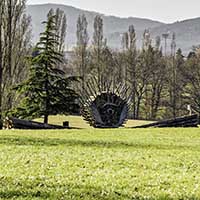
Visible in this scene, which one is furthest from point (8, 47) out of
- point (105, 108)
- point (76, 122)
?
point (76, 122)

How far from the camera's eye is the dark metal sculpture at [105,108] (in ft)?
89.5

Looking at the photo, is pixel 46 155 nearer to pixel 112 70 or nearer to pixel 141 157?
pixel 141 157

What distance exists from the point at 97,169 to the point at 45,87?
1684cm

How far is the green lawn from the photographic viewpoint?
7.31m

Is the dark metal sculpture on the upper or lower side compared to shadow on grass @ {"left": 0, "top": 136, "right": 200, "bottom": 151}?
upper

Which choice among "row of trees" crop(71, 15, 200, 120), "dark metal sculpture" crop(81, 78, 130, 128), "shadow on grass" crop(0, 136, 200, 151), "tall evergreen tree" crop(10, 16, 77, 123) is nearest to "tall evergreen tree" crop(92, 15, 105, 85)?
"row of trees" crop(71, 15, 200, 120)

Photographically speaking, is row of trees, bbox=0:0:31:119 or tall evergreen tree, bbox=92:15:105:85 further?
tall evergreen tree, bbox=92:15:105:85

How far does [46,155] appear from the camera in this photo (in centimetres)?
1155

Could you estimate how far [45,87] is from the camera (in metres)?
26.2

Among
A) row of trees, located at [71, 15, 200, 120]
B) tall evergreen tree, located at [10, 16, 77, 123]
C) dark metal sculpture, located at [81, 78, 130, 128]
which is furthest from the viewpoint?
row of trees, located at [71, 15, 200, 120]

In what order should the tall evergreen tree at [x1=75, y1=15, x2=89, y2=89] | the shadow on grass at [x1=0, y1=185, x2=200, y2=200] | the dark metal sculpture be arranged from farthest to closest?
the tall evergreen tree at [x1=75, y1=15, x2=89, y2=89], the dark metal sculpture, the shadow on grass at [x1=0, y1=185, x2=200, y2=200]

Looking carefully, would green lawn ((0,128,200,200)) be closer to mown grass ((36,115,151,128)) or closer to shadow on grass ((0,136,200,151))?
shadow on grass ((0,136,200,151))

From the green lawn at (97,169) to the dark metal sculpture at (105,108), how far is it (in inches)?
460

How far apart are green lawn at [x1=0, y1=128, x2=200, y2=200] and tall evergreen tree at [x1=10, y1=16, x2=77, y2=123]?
35.1 ft
